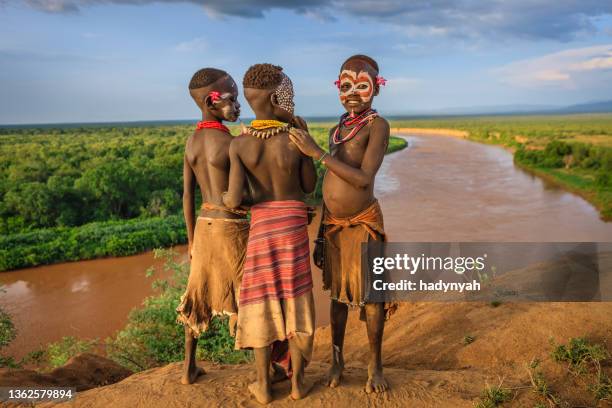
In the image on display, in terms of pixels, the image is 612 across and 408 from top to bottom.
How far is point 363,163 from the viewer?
2.91m

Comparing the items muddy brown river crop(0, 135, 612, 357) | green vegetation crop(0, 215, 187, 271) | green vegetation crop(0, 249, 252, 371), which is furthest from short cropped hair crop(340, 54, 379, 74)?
green vegetation crop(0, 215, 187, 271)

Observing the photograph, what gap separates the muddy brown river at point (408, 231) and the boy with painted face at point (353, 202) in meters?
5.57

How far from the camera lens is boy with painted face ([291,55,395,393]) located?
292 cm

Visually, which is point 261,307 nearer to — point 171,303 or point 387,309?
point 387,309

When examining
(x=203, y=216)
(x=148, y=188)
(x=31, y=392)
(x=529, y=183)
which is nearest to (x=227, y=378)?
(x=203, y=216)

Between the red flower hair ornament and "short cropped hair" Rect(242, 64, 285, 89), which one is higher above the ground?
"short cropped hair" Rect(242, 64, 285, 89)

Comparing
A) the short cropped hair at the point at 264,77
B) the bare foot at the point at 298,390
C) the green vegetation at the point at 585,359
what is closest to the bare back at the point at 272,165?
the short cropped hair at the point at 264,77

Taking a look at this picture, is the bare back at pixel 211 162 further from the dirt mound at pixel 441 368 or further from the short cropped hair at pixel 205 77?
the dirt mound at pixel 441 368

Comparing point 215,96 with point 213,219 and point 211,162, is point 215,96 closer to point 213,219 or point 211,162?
point 211,162

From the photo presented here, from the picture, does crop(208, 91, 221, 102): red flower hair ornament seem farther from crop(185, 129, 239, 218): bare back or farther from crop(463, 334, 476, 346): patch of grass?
crop(463, 334, 476, 346): patch of grass

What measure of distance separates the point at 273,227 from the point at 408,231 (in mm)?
13748

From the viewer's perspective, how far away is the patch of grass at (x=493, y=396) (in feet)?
9.77

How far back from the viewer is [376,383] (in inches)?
124

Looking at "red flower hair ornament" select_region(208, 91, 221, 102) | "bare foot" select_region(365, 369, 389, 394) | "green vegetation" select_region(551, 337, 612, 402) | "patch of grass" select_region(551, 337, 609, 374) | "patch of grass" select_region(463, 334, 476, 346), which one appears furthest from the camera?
"patch of grass" select_region(463, 334, 476, 346)
